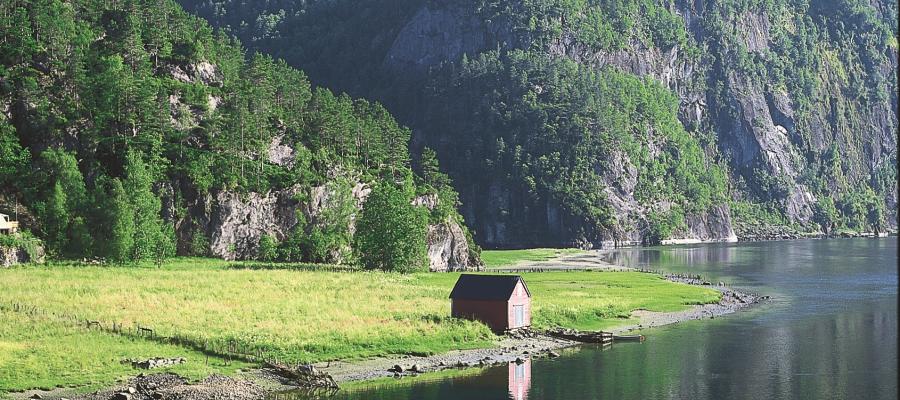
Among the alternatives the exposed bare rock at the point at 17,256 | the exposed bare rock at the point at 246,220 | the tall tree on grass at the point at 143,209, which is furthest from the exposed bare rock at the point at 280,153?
the exposed bare rock at the point at 17,256

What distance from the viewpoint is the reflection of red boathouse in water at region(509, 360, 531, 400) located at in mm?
75894

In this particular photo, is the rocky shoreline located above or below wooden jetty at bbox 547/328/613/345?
below

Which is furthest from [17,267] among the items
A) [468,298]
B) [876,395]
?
[876,395]

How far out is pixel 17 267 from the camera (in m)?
126

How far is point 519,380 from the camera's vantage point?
81.2m

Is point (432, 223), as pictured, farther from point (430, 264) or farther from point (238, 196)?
point (238, 196)

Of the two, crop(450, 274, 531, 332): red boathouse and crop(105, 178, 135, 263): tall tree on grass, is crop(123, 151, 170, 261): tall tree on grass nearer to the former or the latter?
crop(105, 178, 135, 263): tall tree on grass

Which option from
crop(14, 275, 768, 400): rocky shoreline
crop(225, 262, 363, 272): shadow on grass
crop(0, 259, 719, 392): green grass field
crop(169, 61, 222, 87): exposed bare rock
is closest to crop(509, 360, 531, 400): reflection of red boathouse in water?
crop(14, 275, 768, 400): rocky shoreline

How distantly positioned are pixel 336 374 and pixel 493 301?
23534mm

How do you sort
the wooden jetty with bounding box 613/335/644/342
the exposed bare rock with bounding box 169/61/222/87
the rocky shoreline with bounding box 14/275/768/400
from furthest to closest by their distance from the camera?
1. the exposed bare rock with bounding box 169/61/222/87
2. the wooden jetty with bounding box 613/335/644/342
3. the rocky shoreline with bounding box 14/275/768/400

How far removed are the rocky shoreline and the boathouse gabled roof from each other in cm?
444

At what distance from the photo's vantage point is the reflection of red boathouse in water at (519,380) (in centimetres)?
7589

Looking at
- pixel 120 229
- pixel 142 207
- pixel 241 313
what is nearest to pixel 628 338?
pixel 241 313

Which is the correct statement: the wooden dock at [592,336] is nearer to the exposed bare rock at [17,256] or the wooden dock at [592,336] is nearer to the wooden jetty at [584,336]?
the wooden jetty at [584,336]
